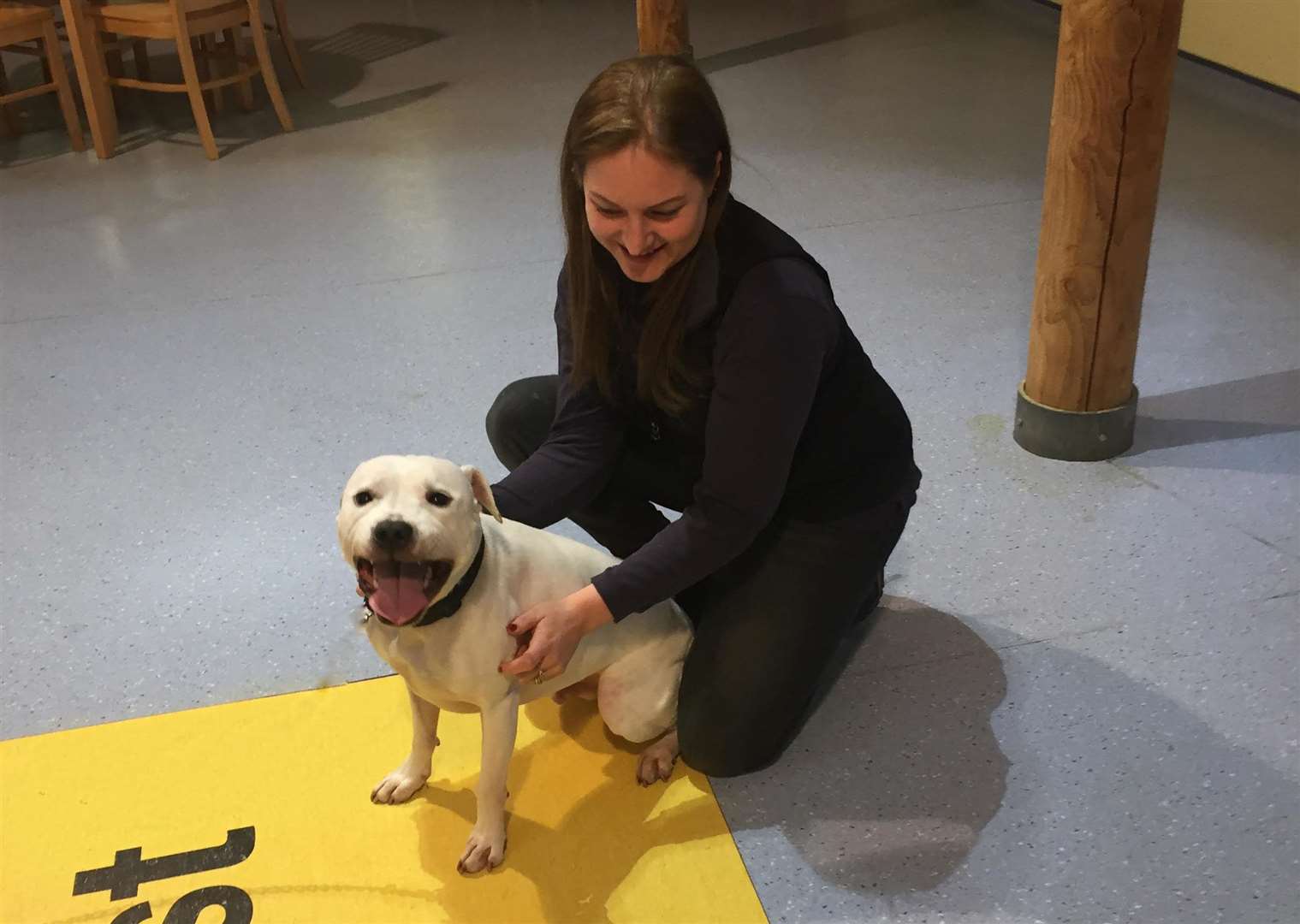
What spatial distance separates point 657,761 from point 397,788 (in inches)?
15.4

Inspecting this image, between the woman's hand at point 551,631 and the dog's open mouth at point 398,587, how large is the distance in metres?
0.18

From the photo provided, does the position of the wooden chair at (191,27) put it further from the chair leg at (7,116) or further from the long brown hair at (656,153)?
the long brown hair at (656,153)

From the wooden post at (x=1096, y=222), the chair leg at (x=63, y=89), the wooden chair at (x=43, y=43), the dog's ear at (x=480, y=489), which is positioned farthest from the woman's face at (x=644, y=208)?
the chair leg at (x=63, y=89)

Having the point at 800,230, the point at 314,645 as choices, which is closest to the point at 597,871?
the point at 314,645

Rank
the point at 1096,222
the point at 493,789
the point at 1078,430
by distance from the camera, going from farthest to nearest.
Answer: the point at 1078,430, the point at 1096,222, the point at 493,789

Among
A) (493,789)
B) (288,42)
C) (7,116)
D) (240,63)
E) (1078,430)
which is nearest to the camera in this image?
(493,789)

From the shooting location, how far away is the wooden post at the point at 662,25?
15.0 ft

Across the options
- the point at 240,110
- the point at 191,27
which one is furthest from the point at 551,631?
the point at 240,110

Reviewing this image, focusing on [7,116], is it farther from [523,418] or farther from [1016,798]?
[1016,798]

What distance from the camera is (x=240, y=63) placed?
5.60m

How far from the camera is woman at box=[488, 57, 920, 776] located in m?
1.62

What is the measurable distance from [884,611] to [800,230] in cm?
202

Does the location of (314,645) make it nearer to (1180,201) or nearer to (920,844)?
(920,844)

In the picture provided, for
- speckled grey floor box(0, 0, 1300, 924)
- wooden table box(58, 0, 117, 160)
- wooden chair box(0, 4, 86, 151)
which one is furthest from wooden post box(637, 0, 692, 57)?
→ wooden chair box(0, 4, 86, 151)
